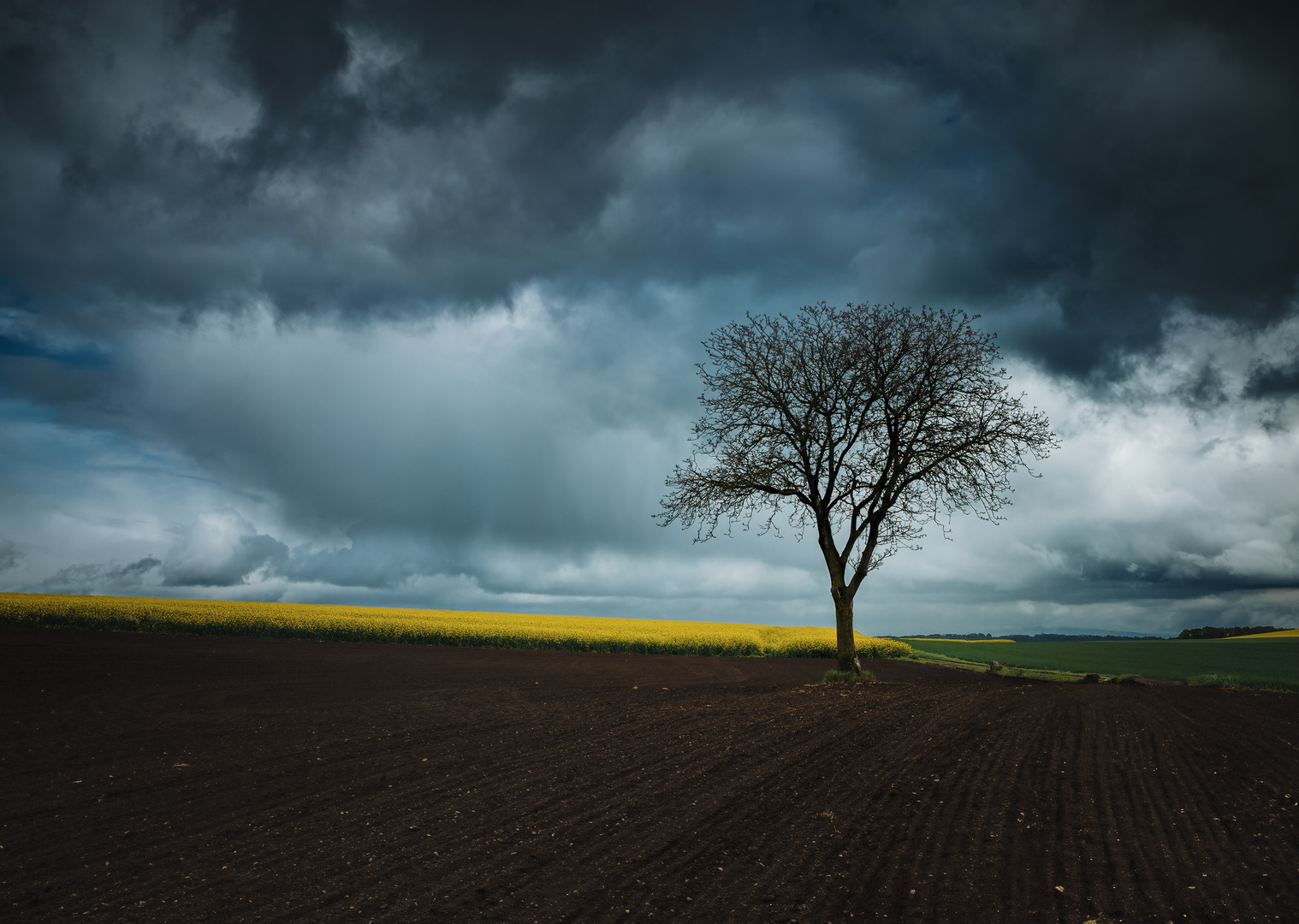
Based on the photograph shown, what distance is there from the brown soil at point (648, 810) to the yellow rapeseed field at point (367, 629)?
2094 centimetres

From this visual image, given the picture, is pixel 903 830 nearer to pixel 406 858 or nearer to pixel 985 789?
pixel 985 789

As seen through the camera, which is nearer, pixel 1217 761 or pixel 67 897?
pixel 67 897

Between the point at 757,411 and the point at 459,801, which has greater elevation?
the point at 757,411

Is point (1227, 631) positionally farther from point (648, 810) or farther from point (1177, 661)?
point (648, 810)

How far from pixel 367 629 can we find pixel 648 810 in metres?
33.0

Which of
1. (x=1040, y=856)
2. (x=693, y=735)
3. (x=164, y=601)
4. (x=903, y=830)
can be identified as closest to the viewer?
(x=1040, y=856)

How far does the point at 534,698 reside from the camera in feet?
59.4

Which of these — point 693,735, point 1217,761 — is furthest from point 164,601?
point 1217,761

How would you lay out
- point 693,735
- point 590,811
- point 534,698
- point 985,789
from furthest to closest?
point 534,698 → point 693,735 → point 985,789 → point 590,811

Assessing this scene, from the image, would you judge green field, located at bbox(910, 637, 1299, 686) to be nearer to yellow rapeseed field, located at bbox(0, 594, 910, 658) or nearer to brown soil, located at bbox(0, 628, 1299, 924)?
yellow rapeseed field, located at bbox(0, 594, 910, 658)

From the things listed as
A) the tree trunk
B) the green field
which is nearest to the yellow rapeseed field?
the green field

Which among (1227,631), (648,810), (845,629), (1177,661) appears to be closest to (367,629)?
(845,629)

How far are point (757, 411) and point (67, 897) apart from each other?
2050 cm

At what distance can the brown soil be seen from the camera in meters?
6.19
